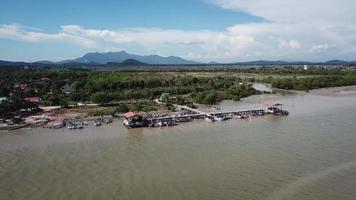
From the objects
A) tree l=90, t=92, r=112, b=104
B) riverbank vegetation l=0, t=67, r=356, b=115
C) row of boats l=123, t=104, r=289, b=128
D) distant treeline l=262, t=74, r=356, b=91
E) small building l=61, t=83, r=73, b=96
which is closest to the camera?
row of boats l=123, t=104, r=289, b=128

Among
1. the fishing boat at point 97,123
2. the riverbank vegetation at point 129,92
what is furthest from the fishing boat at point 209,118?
the fishing boat at point 97,123

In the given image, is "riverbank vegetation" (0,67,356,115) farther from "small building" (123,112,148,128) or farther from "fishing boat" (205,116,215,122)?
"fishing boat" (205,116,215,122)

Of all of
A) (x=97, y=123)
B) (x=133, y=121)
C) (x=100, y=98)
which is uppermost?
(x=100, y=98)

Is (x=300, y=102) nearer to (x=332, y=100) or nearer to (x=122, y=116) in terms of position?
(x=332, y=100)

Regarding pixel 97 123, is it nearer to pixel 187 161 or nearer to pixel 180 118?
pixel 180 118

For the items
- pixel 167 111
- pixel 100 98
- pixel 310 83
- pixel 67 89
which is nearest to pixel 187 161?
pixel 167 111

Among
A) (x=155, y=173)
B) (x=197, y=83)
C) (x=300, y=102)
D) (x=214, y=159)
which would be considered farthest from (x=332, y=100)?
(x=155, y=173)

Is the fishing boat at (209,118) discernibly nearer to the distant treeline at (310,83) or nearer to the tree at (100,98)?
the tree at (100,98)

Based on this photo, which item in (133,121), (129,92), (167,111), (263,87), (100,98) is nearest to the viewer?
(133,121)

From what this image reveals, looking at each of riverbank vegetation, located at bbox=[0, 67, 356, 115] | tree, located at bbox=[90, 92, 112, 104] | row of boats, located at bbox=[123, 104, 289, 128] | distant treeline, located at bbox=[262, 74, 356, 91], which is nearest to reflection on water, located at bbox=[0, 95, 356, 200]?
row of boats, located at bbox=[123, 104, 289, 128]
